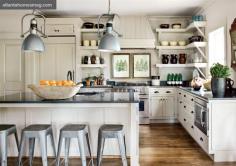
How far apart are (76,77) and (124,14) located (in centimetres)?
192

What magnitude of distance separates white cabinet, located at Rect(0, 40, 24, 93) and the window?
165 inches

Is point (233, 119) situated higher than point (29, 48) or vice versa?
point (29, 48)

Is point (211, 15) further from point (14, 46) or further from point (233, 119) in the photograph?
point (14, 46)

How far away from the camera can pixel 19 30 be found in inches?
253

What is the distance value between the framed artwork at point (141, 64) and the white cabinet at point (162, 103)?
678 millimetres

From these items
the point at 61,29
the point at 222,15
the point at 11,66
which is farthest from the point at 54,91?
the point at 11,66

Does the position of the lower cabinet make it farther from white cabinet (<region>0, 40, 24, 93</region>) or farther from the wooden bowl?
the wooden bowl

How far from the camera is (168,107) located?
679cm

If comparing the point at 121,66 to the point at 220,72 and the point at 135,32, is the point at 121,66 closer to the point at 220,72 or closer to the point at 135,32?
the point at 135,32

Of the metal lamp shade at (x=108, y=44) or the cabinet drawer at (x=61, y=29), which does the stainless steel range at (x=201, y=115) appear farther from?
the cabinet drawer at (x=61, y=29)

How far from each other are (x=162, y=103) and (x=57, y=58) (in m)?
2.68

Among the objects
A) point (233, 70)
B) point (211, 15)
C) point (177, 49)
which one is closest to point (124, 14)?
point (177, 49)

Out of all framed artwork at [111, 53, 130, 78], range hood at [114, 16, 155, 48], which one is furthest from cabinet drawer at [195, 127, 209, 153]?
framed artwork at [111, 53, 130, 78]

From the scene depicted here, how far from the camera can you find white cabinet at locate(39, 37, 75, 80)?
21.7 ft
